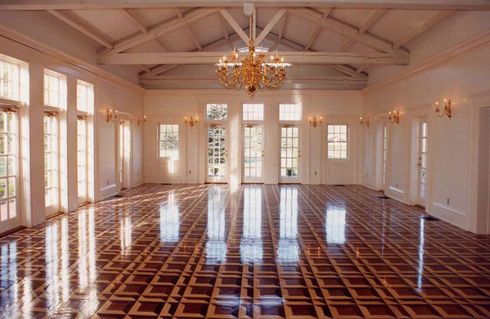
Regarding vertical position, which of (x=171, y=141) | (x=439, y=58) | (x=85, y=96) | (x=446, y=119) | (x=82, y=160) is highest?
(x=439, y=58)

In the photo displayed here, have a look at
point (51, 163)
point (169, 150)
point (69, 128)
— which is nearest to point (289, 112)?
point (169, 150)

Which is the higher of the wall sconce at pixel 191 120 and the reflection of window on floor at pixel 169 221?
the wall sconce at pixel 191 120

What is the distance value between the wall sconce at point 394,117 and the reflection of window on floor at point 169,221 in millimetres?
5509

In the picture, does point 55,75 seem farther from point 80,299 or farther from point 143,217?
point 80,299

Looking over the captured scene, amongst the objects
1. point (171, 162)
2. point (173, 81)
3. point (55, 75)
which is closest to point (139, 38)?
point (55, 75)

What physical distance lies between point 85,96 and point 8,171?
322cm

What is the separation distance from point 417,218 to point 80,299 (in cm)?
604

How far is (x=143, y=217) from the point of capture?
290 inches

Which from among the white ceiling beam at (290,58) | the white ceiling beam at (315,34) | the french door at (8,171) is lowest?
the french door at (8,171)

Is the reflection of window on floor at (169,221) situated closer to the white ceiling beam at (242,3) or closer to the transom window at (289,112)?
the white ceiling beam at (242,3)

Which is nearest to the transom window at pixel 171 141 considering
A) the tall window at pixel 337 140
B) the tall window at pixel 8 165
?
the tall window at pixel 337 140

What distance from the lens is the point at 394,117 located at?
32.6 feet

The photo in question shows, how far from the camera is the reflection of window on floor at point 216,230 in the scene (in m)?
5.02

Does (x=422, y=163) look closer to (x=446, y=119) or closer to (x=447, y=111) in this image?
(x=446, y=119)
